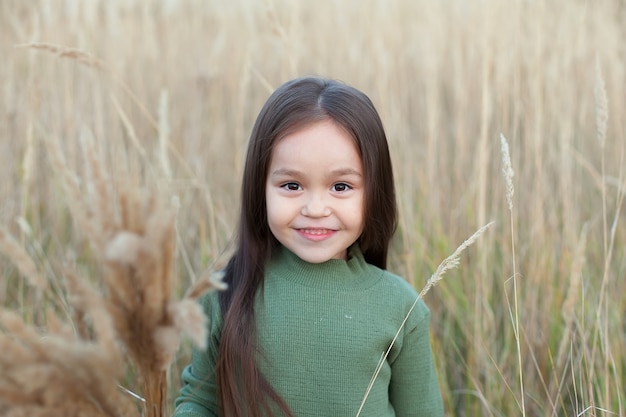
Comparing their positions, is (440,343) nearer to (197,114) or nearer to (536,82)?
(536,82)

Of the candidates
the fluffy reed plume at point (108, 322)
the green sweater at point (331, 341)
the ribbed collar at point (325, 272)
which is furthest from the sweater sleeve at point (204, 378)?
the fluffy reed plume at point (108, 322)

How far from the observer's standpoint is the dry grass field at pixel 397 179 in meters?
0.65

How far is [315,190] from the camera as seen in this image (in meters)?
1.12

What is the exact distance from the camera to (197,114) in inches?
99.2

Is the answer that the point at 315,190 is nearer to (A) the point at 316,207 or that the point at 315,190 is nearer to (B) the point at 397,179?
(A) the point at 316,207

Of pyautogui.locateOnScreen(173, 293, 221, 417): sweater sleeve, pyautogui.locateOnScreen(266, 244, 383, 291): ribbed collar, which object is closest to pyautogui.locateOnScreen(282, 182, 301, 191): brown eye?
pyautogui.locateOnScreen(266, 244, 383, 291): ribbed collar

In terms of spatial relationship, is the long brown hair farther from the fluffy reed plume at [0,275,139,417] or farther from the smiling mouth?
the fluffy reed plume at [0,275,139,417]

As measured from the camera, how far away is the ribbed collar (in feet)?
3.86

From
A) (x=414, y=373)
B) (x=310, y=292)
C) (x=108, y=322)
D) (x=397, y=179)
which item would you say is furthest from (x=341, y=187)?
(x=397, y=179)

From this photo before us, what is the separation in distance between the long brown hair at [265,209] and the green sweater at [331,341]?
0.03m

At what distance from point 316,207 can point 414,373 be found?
0.36 m

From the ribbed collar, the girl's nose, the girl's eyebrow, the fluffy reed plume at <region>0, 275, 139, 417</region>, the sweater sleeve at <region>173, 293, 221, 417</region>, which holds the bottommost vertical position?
the sweater sleeve at <region>173, 293, 221, 417</region>

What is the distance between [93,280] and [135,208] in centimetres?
140

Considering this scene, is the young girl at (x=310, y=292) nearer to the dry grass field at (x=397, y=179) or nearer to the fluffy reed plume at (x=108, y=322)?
the dry grass field at (x=397, y=179)
